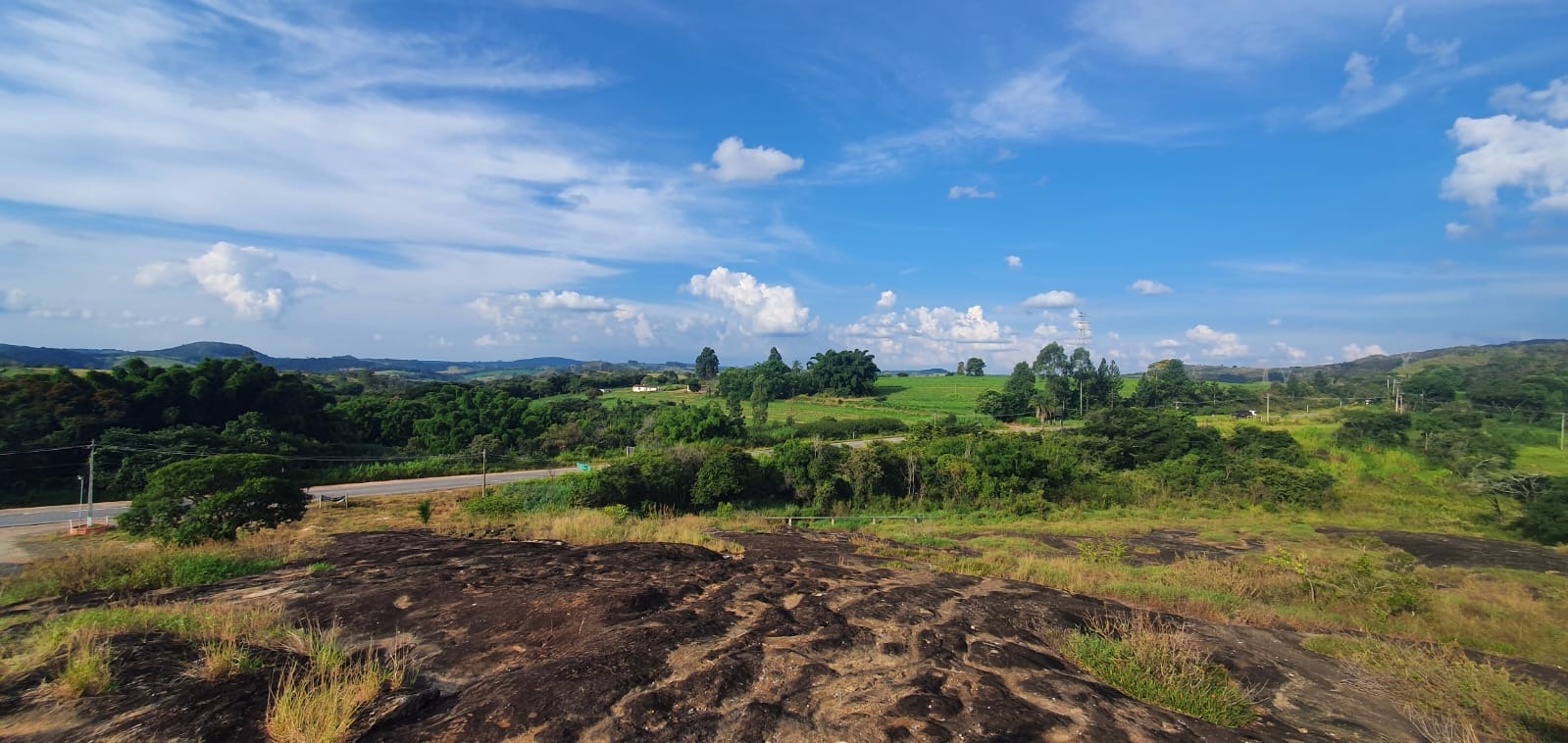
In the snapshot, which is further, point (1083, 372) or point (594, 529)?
point (1083, 372)

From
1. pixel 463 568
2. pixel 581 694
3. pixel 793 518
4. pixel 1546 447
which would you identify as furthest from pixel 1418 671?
pixel 1546 447

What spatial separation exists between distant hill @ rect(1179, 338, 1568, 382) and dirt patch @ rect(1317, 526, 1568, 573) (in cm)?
7614

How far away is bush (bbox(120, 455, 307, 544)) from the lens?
13.9 meters

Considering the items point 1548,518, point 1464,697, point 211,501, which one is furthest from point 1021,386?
point 211,501

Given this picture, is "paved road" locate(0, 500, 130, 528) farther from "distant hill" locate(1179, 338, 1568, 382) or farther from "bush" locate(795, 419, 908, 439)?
"distant hill" locate(1179, 338, 1568, 382)

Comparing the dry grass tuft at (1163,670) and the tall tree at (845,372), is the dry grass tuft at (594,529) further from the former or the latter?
the tall tree at (845,372)

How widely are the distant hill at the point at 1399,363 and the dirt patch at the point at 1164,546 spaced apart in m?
85.8

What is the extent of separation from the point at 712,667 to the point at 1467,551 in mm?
29081

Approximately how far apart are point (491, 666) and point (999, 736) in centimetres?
519

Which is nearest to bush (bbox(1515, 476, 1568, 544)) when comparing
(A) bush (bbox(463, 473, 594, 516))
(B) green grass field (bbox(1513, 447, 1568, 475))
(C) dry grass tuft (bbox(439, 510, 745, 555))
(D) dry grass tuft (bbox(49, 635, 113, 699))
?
(B) green grass field (bbox(1513, 447, 1568, 475))

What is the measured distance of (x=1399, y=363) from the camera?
11044 cm

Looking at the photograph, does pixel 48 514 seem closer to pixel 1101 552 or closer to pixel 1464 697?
pixel 1101 552

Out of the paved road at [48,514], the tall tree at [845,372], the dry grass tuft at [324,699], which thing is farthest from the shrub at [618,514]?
the tall tree at [845,372]

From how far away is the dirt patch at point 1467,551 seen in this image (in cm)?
1988
